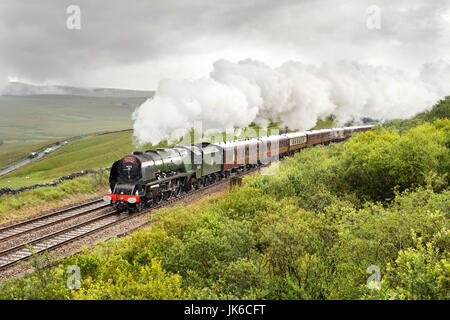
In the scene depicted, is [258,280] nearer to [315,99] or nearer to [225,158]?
[225,158]

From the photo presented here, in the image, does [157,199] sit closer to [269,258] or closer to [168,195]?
[168,195]

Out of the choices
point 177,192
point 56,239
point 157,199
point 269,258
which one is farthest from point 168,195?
point 269,258

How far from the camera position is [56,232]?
752 inches

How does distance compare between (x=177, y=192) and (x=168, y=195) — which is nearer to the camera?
(x=168, y=195)

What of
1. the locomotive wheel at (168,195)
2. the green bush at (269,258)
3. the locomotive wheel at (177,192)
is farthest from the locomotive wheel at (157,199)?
the green bush at (269,258)

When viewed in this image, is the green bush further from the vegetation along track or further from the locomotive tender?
the locomotive tender

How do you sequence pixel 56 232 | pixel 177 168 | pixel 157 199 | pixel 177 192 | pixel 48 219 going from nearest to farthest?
pixel 56 232 < pixel 48 219 < pixel 157 199 < pixel 177 168 < pixel 177 192

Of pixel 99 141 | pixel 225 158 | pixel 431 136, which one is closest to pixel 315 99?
pixel 225 158

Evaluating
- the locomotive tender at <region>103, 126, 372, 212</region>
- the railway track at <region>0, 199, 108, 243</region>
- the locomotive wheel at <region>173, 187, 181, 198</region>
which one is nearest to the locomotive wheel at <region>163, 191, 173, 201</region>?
the locomotive tender at <region>103, 126, 372, 212</region>

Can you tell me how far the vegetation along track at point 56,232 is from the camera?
53.5 ft

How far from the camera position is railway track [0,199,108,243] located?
63.6ft

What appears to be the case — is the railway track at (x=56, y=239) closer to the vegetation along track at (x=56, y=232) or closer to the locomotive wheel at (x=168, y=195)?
the vegetation along track at (x=56, y=232)

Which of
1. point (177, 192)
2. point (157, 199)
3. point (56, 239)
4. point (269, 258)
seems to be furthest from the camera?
point (177, 192)

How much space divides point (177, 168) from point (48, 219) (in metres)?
9.62
